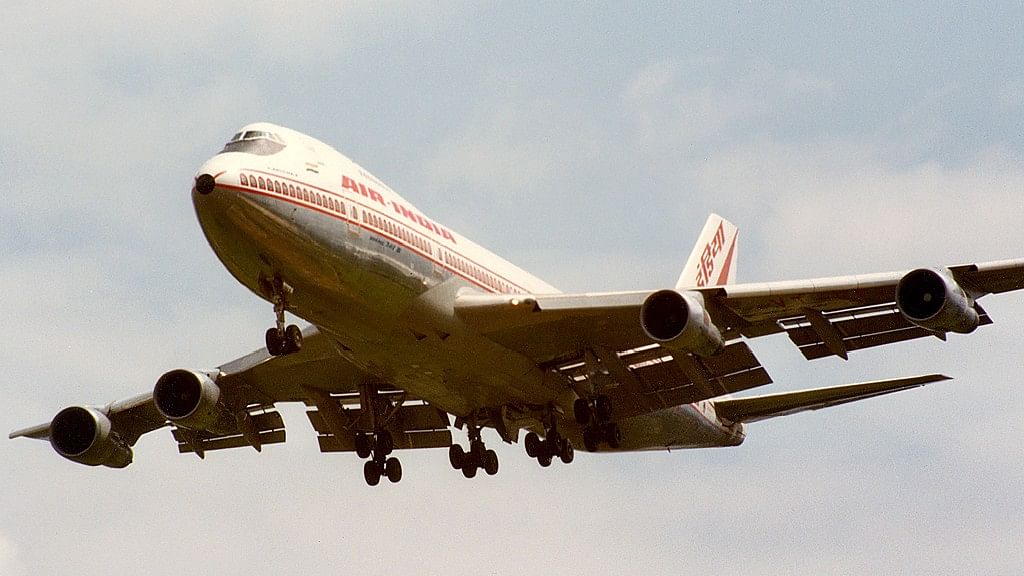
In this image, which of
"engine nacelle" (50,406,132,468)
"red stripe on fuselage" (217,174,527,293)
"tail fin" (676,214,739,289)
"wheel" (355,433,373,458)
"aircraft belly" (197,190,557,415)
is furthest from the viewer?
"tail fin" (676,214,739,289)

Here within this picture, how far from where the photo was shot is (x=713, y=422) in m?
42.4

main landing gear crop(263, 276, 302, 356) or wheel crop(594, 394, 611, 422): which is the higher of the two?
main landing gear crop(263, 276, 302, 356)

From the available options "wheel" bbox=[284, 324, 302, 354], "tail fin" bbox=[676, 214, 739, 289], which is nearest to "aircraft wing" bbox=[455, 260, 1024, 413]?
"wheel" bbox=[284, 324, 302, 354]

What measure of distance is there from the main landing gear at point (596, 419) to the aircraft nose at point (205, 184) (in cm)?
1151

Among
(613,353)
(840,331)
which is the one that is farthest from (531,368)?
(840,331)

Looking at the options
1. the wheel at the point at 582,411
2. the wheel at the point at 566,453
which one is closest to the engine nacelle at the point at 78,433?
the wheel at the point at 566,453

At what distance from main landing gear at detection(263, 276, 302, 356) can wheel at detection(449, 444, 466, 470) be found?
9.68m

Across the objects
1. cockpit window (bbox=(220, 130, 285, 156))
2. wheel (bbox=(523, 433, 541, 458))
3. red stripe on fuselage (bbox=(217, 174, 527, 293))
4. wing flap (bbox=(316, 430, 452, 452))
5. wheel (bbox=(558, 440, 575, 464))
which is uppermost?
cockpit window (bbox=(220, 130, 285, 156))

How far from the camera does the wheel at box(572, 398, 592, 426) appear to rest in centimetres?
3738

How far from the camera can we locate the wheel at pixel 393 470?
39.8 meters

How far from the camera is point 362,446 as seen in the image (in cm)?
3978

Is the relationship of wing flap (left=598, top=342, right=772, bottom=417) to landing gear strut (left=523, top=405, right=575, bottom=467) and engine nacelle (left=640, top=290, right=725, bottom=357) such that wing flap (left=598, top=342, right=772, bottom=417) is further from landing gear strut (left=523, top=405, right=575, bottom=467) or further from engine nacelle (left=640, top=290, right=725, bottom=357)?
engine nacelle (left=640, top=290, right=725, bottom=357)

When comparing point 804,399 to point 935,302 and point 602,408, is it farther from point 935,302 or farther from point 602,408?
point 935,302

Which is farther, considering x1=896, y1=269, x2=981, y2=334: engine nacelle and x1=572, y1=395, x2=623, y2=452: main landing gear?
x1=572, y1=395, x2=623, y2=452: main landing gear
